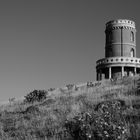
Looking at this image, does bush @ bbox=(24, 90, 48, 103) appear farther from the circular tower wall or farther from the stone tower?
the circular tower wall

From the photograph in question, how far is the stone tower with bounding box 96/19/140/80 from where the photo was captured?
5712 cm

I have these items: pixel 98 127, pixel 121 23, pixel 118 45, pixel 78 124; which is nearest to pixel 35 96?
pixel 78 124

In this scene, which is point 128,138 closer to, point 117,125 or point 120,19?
point 117,125

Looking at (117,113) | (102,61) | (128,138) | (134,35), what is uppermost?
(134,35)

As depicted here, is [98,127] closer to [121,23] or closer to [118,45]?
[118,45]

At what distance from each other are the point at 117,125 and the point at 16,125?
174 inches

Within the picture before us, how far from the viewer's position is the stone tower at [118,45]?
187ft

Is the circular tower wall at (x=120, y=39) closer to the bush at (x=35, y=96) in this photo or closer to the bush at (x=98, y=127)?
the bush at (x=35, y=96)

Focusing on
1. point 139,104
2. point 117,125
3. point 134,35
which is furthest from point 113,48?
point 117,125

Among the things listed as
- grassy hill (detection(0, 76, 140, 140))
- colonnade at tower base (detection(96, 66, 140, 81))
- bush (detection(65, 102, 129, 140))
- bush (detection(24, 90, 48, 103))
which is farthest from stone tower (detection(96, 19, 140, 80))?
bush (detection(65, 102, 129, 140))

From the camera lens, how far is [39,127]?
1098cm

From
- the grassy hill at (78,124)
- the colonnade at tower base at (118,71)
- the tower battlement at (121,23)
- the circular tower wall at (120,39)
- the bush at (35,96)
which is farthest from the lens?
the tower battlement at (121,23)

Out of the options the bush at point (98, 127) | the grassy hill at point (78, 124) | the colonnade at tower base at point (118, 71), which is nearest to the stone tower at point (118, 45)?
the colonnade at tower base at point (118, 71)

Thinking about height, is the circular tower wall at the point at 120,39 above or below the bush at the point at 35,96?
above
